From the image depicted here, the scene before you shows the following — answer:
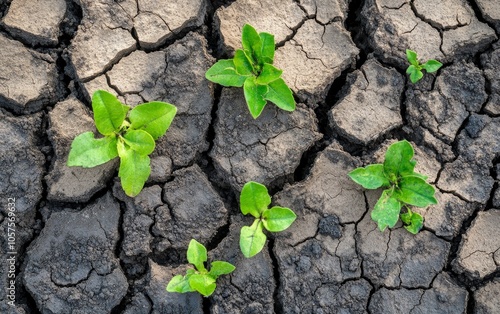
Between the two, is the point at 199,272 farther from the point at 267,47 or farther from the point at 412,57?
the point at 412,57

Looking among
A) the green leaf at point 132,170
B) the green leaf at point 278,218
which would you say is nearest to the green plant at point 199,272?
the green leaf at point 278,218

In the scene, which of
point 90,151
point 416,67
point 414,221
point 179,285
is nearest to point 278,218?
point 179,285

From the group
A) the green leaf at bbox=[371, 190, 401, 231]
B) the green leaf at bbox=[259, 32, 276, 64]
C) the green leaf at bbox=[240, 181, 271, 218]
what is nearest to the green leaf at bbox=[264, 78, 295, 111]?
the green leaf at bbox=[259, 32, 276, 64]

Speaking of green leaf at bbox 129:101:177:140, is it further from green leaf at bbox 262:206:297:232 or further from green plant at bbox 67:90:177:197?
green leaf at bbox 262:206:297:232

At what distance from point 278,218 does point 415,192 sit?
0.68 meters

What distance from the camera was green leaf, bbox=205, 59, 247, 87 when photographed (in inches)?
109

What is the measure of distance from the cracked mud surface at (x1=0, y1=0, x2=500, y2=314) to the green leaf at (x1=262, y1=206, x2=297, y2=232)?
0.10m

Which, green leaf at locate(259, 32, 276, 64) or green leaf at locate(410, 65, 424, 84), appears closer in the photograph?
green leaf at locate(259, 32, 276, 64)

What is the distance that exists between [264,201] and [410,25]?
4.15 ft

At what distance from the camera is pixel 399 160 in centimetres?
270

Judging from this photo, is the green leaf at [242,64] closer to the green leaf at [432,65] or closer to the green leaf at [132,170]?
the green leaf at [132,170]

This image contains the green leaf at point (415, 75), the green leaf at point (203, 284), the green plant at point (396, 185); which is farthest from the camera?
the green leaf at point (415, 75)

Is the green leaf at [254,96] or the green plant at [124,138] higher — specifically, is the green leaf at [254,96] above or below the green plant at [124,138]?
above

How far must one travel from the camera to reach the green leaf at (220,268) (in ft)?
8.60
